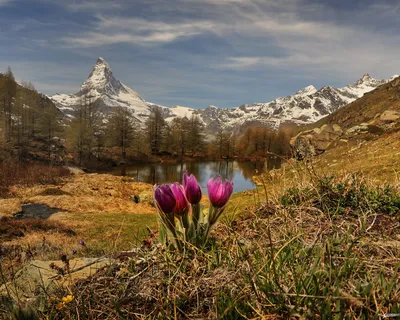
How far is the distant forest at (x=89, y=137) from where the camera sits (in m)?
64.8

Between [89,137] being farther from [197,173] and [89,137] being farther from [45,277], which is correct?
[45,277]

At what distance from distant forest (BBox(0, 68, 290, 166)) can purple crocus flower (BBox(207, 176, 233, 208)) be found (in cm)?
5992

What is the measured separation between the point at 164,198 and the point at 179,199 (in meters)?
0.10

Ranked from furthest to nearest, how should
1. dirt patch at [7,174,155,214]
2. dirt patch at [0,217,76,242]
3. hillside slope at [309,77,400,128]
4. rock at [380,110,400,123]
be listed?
hillside slope at [309,77,400,128]
rock at [380,110,400,123]
dirt patch at [7,174,155,214]
dirt patch at [0,217,76,242]

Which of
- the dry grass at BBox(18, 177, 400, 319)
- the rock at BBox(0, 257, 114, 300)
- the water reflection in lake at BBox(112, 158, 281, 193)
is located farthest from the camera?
the water reflection in lake at BBox(112, 158, 281, 193)

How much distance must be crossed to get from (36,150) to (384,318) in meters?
76.0

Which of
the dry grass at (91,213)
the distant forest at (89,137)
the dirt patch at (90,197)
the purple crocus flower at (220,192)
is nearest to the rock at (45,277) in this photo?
the purple crocus flower at (220,192)

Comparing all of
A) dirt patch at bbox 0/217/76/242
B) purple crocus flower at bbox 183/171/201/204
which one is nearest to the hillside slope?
dirt patch at bbox 0/217/76/242

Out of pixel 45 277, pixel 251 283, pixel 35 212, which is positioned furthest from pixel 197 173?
pixel 251 283

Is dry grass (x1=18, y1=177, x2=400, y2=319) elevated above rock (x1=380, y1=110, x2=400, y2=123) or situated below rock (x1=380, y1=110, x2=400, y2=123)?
below

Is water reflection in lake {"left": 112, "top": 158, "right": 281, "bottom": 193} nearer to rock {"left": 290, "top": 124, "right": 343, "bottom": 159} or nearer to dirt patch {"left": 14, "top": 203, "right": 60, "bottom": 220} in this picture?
rock {"left": 290, "top": 124, "right": 343, "bottom": 159}

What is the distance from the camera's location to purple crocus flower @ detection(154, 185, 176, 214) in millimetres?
1846

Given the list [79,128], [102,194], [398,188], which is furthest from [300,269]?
[79,128]

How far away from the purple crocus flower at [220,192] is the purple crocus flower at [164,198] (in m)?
0.25
